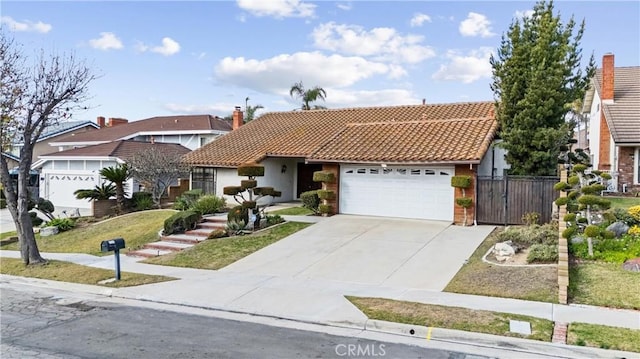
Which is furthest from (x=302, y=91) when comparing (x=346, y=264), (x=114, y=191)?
(x=346, y=264)

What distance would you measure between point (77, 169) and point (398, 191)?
20.0 metres

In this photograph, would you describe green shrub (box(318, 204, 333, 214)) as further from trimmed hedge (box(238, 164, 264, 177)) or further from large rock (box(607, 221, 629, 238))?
large rock (box(607, 221, 629, 238))

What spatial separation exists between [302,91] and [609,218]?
2787cm

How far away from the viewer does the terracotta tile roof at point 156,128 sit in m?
35.1

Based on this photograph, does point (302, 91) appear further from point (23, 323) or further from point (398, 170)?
point (23, 323)

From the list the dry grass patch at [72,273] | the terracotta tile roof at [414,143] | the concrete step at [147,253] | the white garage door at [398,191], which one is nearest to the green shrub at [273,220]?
the white garage door at [398,191]

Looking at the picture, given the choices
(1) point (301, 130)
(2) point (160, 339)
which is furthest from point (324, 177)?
(2) point (160, 339)

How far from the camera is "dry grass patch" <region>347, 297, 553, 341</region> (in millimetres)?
7660

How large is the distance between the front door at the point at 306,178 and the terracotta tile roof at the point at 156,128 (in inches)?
466

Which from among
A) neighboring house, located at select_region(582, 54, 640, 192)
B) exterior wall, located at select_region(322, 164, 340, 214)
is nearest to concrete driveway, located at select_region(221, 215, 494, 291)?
exterior wall, located at select_region(322, 164, 340, 214)

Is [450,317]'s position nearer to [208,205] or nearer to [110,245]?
[110,245]

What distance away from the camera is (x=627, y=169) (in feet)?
67.1

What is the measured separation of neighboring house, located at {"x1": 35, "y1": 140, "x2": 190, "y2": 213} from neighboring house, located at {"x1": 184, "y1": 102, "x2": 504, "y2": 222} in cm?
629

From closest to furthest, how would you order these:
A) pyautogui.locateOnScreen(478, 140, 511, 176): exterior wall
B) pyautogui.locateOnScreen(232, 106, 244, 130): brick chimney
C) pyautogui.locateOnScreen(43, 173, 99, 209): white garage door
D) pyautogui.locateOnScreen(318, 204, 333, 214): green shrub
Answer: pyautogui.locateOnScreen(478, 140, 511, 176): exterior wall → pyautogui.locateOnScreen(318, 204, 333, 214): green shrub → pyautogui.locateOnScreen(43, 173, 99, 209): white garage door → pyautogui.locateOnScreen(232, 106, 244, 130): brick chimney
